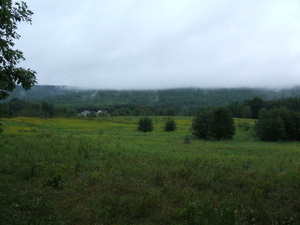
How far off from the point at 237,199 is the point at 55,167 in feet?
23.4

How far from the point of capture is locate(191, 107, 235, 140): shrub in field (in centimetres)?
3591

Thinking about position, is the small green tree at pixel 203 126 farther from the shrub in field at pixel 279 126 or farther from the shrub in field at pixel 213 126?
the shrub in field at pixel 279 126

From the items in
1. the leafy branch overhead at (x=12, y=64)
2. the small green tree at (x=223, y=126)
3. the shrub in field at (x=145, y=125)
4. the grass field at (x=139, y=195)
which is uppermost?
the leafy branch overhead at (x=12, y=64)

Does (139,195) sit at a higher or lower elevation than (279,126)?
higher

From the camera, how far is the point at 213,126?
119ft

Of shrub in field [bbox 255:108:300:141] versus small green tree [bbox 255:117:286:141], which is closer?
small green tree [bbox 255:117:286:141]

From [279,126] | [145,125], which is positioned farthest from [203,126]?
[145,125]

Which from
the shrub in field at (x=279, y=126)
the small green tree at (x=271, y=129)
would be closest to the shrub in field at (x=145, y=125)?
the shrub in field at (x=279, y=126)

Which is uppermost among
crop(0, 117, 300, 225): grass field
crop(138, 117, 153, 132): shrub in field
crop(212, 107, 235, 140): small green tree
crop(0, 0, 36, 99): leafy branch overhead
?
crop(0, 0, 36, 99): leafy branch overhead

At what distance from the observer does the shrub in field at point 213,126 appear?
1414 inches

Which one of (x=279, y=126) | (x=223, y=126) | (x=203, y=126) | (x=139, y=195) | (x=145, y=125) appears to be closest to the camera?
(x=139, y=195)

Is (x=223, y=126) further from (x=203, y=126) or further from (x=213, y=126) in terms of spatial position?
(x=203, y=126)

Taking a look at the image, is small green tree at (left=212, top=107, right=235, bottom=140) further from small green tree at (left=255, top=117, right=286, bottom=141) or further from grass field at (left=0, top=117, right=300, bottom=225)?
grass field at (left=0, top=117, right=300, bottom=225)

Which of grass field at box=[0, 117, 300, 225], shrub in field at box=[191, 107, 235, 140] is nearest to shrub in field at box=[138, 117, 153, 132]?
shrub in field at box=[191, 107, 235, 140]
